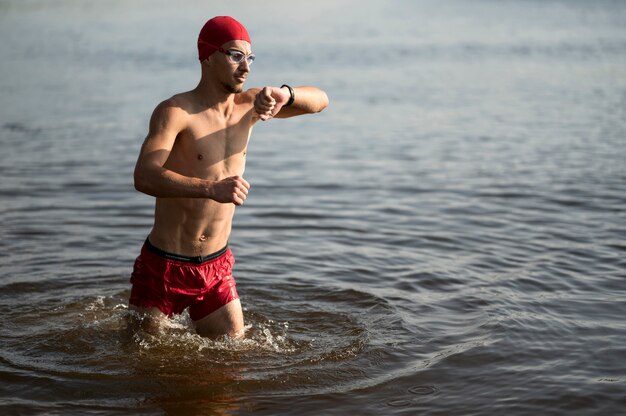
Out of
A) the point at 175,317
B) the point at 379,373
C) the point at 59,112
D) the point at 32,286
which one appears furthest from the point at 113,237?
the point at 59,112

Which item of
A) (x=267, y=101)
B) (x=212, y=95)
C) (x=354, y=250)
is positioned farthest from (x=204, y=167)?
(x=354, y=250)

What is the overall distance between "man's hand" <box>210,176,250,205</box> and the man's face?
0.88 metres

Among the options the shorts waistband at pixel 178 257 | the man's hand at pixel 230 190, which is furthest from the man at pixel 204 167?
the man's hand at pixel 230 190

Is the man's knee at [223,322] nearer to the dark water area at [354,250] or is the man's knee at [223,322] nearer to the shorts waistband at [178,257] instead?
the dark water area at [354,250]

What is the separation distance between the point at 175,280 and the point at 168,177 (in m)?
0.97

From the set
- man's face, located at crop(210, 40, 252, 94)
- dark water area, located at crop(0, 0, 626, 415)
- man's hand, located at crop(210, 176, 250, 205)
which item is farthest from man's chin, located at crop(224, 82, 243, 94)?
dark water area, located at crop(0, 0, 626, 415)

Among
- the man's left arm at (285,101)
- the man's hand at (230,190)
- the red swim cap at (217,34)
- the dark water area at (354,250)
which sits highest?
the red swim cap at (217,34)

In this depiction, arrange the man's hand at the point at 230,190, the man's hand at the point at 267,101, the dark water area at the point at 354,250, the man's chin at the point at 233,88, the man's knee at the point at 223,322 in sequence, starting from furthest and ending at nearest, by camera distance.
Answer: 1. the man's knee at the point at 223,322
2. the dark water area at the point at 354,250
3. the man's chin at the point at 233,88
4. the man's hand at the point at 267,101
5. the man's hand at the point at 230,190

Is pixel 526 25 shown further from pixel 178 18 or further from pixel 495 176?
pixel 495 176

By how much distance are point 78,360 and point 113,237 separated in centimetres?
353

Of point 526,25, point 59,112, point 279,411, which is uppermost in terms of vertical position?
point 526,25

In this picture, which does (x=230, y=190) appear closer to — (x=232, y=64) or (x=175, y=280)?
(x=232, y=64)

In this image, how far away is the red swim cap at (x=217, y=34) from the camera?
19.0 ft

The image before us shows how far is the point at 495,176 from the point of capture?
500 inches
